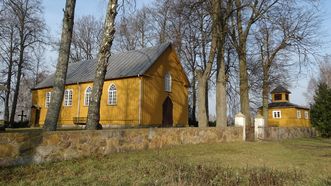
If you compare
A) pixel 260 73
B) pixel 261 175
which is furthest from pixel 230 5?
pixel 261 175

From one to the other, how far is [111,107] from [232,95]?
10732 mm

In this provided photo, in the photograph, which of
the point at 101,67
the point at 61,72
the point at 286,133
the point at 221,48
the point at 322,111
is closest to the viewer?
the point at 61,72

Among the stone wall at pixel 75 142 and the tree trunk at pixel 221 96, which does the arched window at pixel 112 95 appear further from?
the stone wall at pixel 75 142

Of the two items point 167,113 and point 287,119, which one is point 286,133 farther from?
point 287,119

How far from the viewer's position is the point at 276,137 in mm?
21141

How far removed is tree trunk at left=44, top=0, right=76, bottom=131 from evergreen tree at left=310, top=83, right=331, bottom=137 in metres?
22.7

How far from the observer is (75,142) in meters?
8.55

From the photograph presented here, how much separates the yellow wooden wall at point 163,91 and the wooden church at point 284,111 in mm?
20082

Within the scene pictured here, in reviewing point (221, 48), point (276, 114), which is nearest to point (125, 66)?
point (221, 48)

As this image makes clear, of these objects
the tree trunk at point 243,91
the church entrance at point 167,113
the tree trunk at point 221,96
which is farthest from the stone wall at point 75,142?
the church entrance at point 167,113

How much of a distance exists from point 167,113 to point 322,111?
13012mm

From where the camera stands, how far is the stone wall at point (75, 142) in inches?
280

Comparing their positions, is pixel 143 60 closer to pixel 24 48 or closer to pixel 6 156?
pixel 24 48

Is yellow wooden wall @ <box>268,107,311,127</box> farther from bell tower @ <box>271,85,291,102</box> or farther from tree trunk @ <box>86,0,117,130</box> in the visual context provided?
tree trunk @ <box>86,0,117,130</box>
